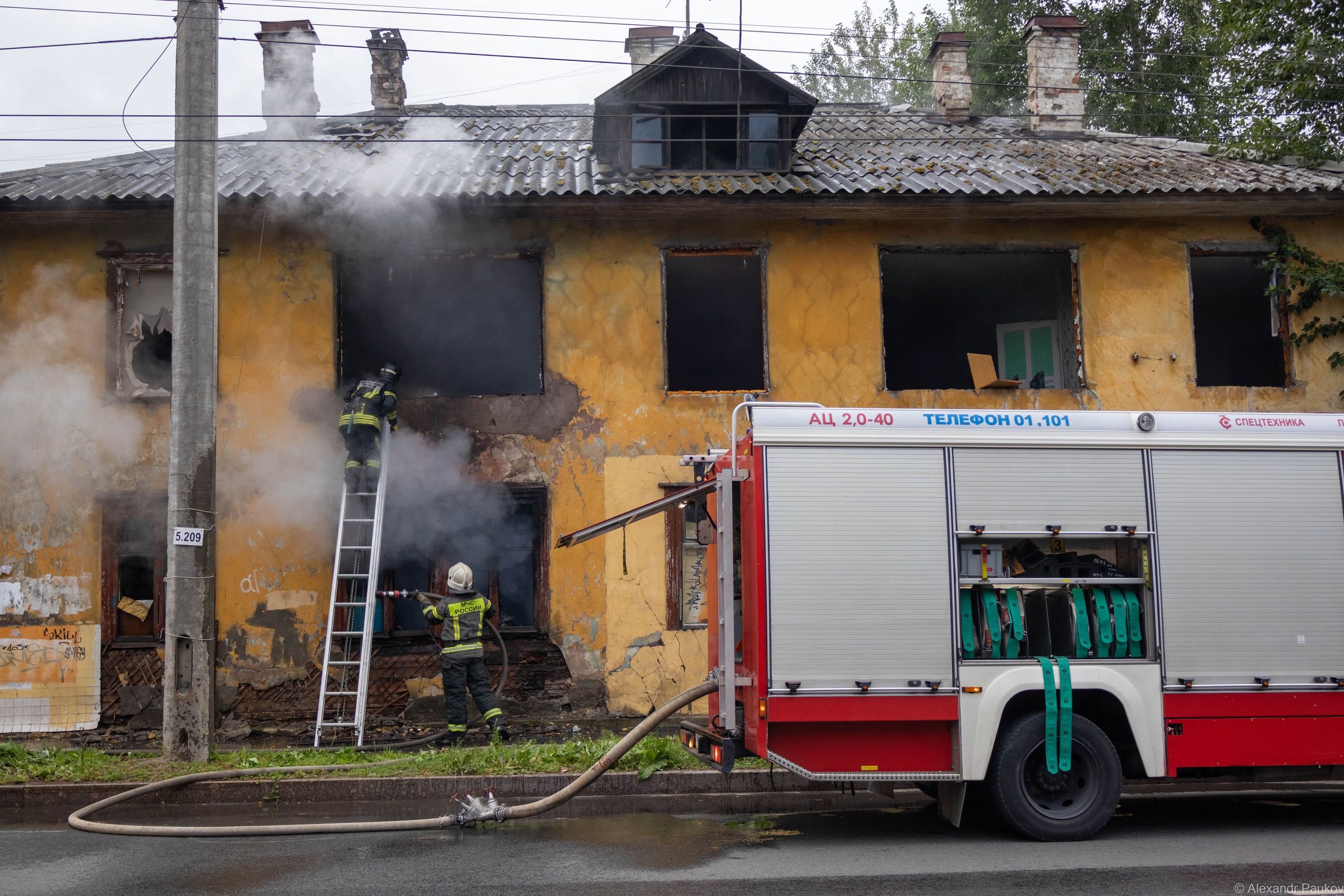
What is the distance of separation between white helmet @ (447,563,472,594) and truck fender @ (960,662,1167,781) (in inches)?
207

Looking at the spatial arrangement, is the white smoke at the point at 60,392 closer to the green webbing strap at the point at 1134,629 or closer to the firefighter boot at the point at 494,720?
the firefighter boot at the point at 494,720

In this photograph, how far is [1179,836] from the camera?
6.54 metres

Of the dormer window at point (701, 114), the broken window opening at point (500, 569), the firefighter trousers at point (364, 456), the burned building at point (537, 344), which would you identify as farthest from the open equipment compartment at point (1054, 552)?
the dormer window at point (701, 114)

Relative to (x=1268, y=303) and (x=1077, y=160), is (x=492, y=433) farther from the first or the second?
(x=1268, y=303)

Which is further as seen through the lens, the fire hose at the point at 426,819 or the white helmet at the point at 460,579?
the white helmet at the point at 460,579

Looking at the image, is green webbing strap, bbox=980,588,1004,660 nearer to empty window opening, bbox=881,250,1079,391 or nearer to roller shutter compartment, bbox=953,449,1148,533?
roller shutter compartment, bbox=953,449,1148,533

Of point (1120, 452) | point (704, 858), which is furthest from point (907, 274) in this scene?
point (704, 858)

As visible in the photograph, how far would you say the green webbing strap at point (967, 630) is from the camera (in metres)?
6.57

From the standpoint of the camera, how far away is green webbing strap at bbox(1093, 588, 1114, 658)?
6.68 metres

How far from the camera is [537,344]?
491 inches

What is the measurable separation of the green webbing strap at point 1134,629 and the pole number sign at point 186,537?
23.7 feet

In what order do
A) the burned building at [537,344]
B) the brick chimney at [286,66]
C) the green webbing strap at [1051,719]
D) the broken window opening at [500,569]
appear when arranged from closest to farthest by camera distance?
the green webbing strap at [1051,719] → the burned building at [537,344] → the broken window opening at [500,569] → the brick chimney at [286,66]

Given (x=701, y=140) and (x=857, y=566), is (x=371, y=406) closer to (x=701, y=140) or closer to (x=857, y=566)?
(x=701, y=140)

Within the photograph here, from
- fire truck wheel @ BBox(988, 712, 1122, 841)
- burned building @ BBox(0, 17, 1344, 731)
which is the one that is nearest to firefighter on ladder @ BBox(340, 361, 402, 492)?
burned building @ BBox(0, 17, 1344, 731)
